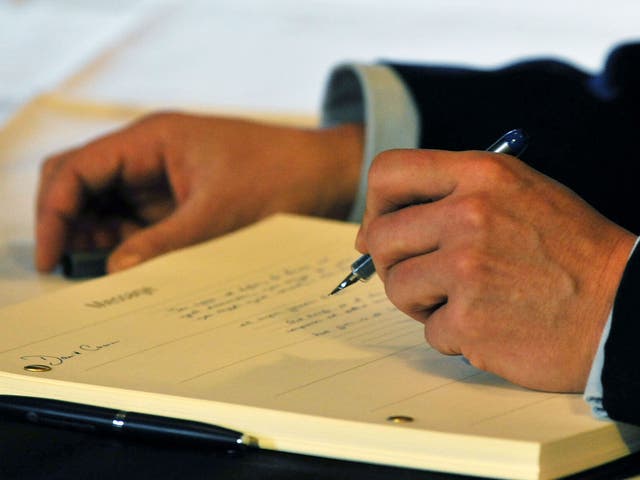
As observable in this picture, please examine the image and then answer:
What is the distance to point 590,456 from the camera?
494mm

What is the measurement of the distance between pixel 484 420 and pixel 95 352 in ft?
0.70

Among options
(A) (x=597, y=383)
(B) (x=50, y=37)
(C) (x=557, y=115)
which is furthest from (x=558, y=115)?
(B) (x=50, y=37)

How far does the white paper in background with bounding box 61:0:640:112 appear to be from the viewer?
1519 millimetres

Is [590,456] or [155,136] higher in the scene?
[155,136]

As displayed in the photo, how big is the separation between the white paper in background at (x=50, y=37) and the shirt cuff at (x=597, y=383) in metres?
1.00

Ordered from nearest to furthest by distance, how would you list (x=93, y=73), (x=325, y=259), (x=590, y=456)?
(x=590, y=456)
(x=325, y=259)
(x=93, y=73)

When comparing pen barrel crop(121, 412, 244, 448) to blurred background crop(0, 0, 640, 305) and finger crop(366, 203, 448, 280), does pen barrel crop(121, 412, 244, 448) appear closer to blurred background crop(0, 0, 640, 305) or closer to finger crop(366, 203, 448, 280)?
finger crop(366, 203, 448, 280)

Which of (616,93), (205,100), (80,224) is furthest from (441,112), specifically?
(205,100)

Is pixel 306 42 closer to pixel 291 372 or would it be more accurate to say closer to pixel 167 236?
pixel 167 236

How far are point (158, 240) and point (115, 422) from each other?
0.32m

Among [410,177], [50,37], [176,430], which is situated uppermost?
[50,37]

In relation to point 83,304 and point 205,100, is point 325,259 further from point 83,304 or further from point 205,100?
point 205,100

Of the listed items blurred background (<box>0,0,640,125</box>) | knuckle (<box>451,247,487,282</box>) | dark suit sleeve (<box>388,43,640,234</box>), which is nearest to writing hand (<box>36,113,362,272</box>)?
dark suit sleeve (<box>388,43,640,234</box>)

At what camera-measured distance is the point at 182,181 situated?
0.90 meters
